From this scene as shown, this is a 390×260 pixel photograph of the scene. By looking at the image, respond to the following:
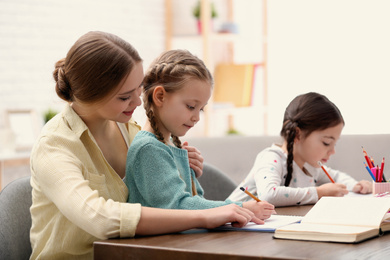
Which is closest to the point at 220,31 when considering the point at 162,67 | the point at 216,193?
the point at 216,193

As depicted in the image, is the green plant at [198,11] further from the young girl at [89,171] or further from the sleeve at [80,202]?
the sleeve at [80,202]

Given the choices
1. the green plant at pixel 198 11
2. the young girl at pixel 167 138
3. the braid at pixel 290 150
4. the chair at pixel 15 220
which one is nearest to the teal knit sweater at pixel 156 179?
the young girl at pixel 167 138

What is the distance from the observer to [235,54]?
17.3ft

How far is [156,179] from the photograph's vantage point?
142 cm

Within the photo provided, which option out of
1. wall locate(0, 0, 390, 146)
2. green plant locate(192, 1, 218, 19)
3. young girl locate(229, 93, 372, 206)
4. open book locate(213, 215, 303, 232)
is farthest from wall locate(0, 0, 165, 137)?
open book locate(213, 215, 303, 232)

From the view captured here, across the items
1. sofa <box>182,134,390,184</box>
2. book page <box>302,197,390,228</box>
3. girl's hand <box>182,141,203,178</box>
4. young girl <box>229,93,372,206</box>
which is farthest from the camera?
sofa <box>182,134,390,184</box>

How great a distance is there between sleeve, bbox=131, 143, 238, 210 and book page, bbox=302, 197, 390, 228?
0.24 m

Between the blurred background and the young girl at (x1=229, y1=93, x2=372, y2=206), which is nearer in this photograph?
the young girl at (x1=229, y1=93, x2=372, y2=206)

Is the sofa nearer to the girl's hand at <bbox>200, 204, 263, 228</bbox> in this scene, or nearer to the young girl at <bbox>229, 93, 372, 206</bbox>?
the young girl at <bbox>229, 93, 372, 206</bbox>

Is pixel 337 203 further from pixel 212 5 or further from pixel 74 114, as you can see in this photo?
pixel 212 5

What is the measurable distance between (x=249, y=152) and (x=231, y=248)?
5.38 feet

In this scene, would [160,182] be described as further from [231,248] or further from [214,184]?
[214,184]

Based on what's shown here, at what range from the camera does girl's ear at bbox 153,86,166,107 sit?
1559 millimetres

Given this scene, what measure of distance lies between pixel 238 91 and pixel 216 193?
8.51 feet
